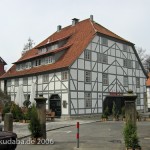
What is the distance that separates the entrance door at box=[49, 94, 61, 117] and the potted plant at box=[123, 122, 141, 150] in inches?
868

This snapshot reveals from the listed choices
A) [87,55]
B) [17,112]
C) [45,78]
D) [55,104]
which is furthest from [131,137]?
[45,78]

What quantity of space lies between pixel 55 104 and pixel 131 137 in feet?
75.9

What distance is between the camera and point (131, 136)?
37.8 feet

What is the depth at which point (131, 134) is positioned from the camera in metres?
11.6

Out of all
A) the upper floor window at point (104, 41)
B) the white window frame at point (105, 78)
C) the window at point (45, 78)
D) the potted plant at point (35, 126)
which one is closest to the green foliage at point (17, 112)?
the window at point (45, 78)

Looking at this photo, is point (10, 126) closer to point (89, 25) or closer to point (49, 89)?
point (49, 89)

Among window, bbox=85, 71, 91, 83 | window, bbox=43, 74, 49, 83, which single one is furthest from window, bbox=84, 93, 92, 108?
window, bbox=43, 74, 49, 83

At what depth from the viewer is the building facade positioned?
33.1 metres

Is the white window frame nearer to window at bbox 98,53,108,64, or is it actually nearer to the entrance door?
window at bbox 98,53,108,64

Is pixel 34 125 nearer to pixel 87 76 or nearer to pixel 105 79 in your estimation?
pixel 87 76

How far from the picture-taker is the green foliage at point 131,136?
1148cm

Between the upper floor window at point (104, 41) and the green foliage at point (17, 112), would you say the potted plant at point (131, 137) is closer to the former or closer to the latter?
the green foliage at point (17, 112)

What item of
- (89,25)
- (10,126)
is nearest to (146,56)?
(89,25)

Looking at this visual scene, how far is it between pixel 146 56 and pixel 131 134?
56.5 m
